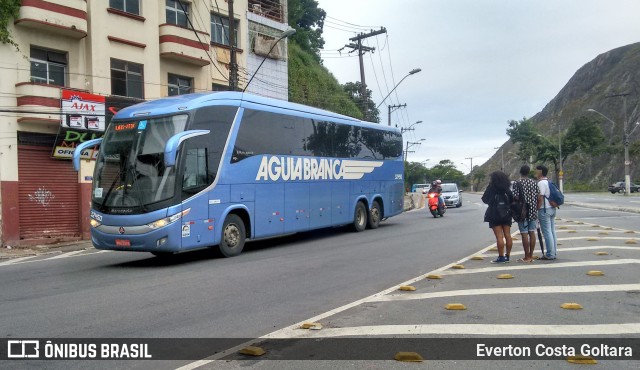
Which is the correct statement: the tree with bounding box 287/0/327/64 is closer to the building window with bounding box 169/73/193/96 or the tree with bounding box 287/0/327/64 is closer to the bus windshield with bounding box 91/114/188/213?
the building window with bounding box 169/73/193/96

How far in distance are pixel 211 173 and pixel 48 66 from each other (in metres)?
11.6

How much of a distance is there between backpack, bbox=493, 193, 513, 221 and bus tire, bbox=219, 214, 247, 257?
19.0 ft

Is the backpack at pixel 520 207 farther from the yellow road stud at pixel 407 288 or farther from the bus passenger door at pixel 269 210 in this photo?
the bus passenger door at pixel 269 210

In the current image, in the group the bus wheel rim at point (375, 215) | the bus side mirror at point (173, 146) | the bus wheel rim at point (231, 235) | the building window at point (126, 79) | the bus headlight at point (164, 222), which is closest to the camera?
the bus side mirror at point (173, 146)

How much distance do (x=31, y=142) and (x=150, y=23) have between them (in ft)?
23.2

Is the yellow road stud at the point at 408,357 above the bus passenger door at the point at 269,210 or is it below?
below

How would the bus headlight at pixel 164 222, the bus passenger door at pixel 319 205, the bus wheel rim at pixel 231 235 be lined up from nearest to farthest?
the bus headlight at pixel 164 222 → the bus wheel rim at pixel 231 235 → the bus passenger door at pixel 319 205

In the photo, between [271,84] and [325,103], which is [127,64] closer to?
[271,84]

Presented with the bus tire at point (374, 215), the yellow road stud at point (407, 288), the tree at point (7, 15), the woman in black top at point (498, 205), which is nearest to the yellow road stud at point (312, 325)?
the yellow road stud at point (407, 288)

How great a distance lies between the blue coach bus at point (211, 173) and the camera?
10.4 meters

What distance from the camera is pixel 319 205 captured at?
50.7 ft

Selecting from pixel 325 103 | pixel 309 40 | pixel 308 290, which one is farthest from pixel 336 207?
pixel 309 40

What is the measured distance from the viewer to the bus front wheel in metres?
17.7

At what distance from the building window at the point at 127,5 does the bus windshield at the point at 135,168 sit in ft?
40.5
